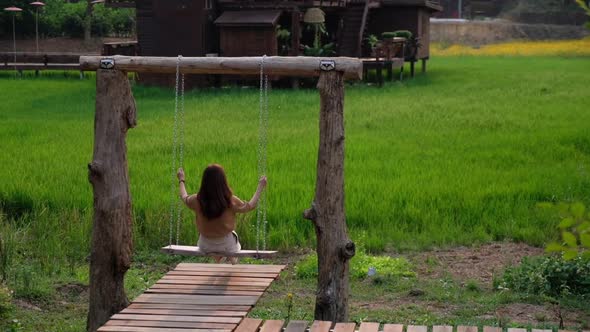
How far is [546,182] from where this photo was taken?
46.7 ft

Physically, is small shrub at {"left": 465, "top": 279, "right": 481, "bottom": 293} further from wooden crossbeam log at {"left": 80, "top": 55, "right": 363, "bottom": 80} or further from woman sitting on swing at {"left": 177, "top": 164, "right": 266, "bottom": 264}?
wooden crossbeam log at {"left": 80, "top": 55, "right": 363, "bottom": 80}

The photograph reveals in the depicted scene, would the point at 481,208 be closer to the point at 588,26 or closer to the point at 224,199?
the point at 224,199

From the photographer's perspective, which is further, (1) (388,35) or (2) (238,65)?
(1) (388,35)

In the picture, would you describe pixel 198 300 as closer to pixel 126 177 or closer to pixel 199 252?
pixel 199 252

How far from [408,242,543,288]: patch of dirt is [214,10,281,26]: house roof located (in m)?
19.3

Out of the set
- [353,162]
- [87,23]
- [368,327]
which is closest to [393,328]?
[368,327]

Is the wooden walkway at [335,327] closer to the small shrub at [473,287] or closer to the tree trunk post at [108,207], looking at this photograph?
the tree trunk post at [108,207]

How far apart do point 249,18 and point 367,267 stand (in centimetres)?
2123

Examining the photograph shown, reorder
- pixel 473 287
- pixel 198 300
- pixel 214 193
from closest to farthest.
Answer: pixel 198 300 → pixel 214 193 → pixel 473 287

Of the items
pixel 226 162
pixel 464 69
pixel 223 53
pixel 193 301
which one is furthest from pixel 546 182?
pixel 464 69

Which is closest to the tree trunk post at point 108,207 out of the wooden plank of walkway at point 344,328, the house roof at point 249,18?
the wooden plank of walkway at point 344,328

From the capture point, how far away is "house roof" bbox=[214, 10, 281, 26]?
30203 mm

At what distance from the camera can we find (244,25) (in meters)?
30.7

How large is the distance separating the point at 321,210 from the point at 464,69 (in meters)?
32.2
